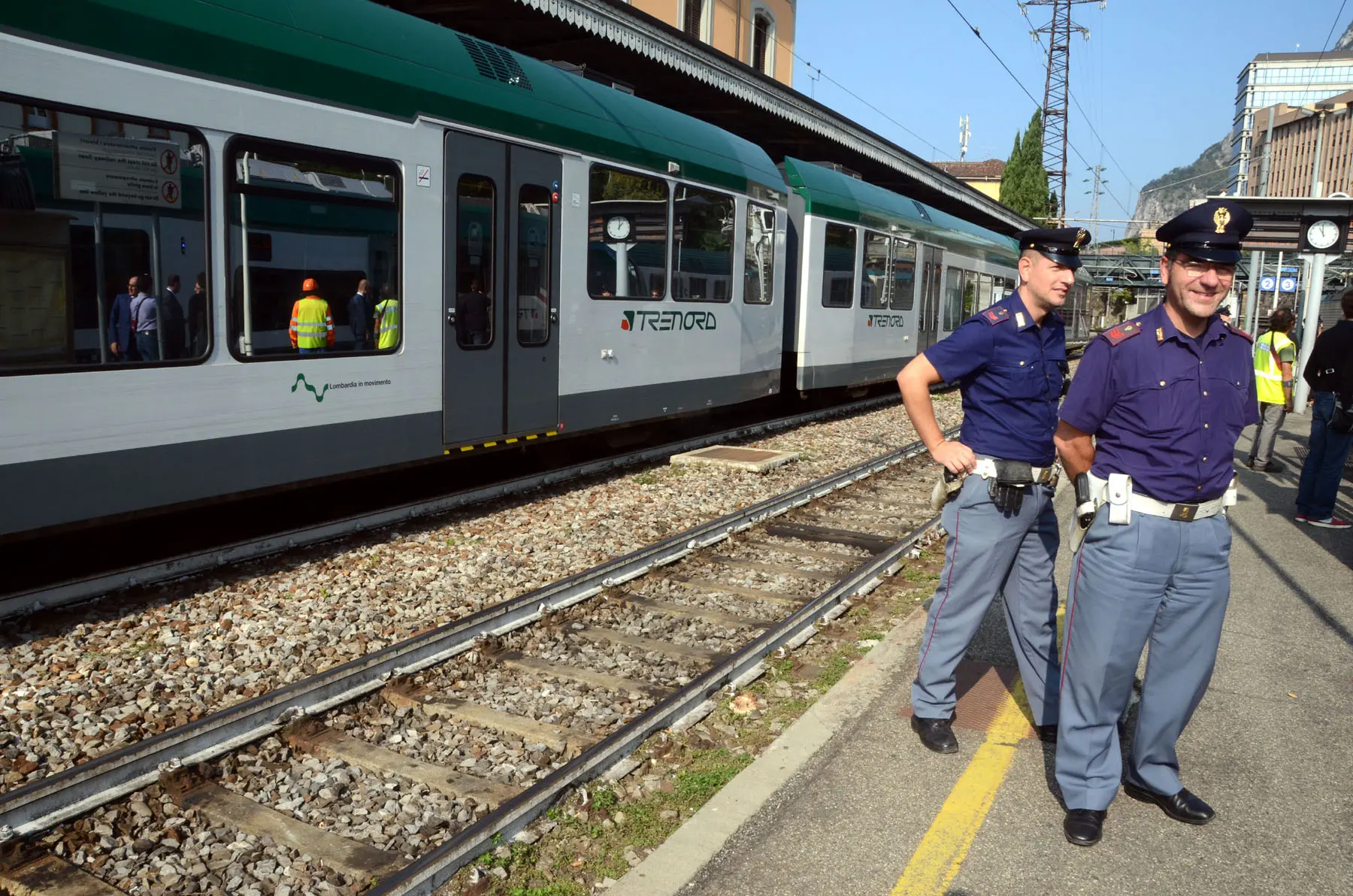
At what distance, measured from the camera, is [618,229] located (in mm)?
9984

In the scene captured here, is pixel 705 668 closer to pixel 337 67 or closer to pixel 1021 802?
pixel 1021 802

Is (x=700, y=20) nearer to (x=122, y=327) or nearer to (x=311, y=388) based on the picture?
(x=311, y=388)

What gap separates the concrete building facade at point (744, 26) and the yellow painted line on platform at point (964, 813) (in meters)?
26.1

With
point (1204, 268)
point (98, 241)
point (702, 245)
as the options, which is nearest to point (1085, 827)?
point (1204, 268)

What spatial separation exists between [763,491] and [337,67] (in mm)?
5059

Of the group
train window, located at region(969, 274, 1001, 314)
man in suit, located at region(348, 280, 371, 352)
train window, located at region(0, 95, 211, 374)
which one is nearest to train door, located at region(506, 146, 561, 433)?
man in suit, located at region(348, 280, 371, 352)

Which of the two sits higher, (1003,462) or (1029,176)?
(1029,176)

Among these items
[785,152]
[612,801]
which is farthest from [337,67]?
[785,152]

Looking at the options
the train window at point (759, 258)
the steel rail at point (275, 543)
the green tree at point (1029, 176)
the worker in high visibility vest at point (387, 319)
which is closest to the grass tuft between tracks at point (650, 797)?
the steel rail at point (275, 543)

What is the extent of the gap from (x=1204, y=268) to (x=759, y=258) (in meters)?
9.85

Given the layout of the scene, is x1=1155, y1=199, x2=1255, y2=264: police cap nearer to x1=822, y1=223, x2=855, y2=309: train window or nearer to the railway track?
the railway track

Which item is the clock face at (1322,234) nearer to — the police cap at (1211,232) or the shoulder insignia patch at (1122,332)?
the police cap at (1211,232)

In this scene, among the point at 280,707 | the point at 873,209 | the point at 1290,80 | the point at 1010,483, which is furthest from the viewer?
the point at 1290,80

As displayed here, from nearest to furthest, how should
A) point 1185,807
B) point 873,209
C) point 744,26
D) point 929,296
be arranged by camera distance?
1. point 1185,807
2. point 873,209
3. point 929,296
4. point 744,26
